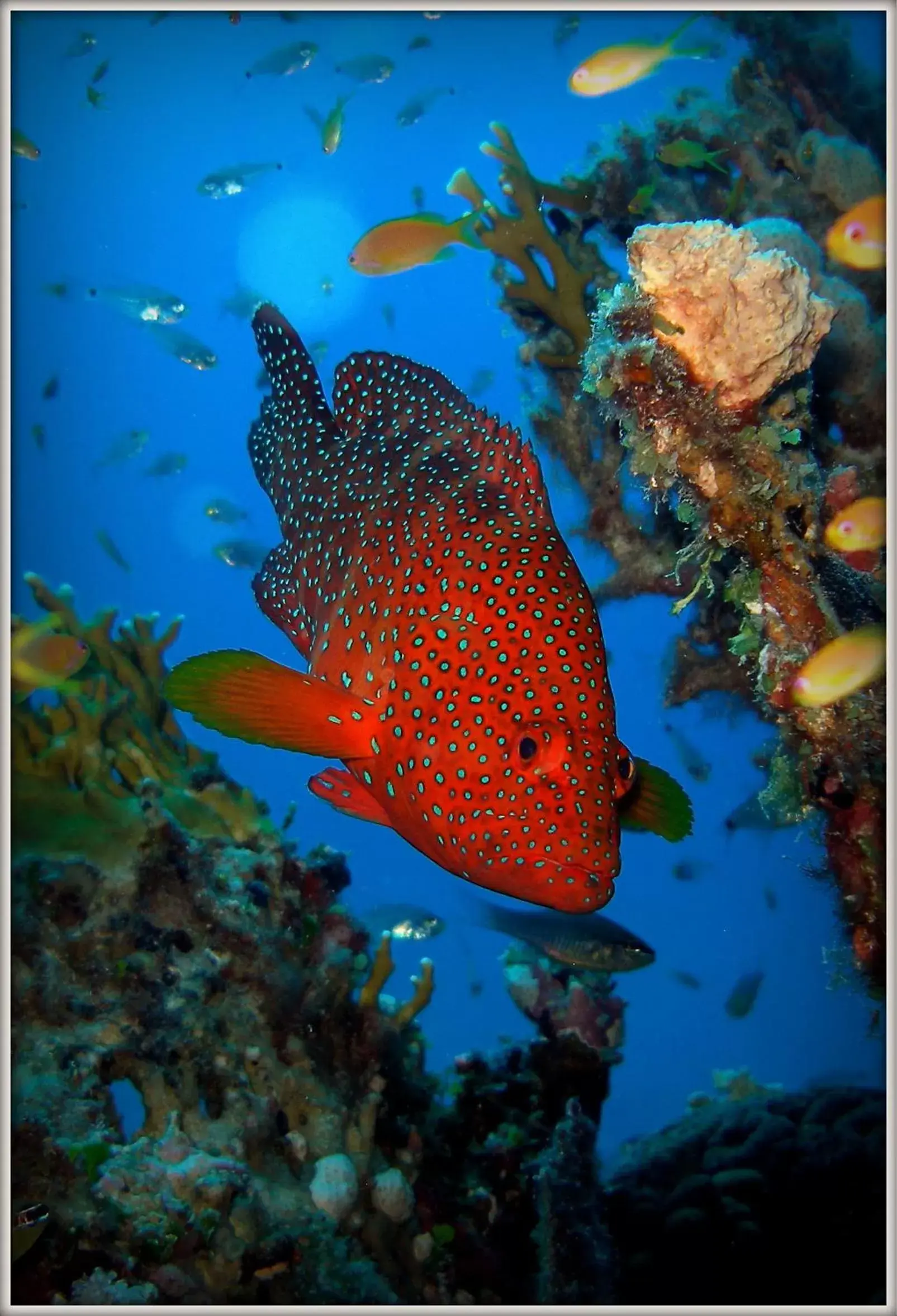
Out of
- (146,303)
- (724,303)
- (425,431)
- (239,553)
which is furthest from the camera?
(239,553)

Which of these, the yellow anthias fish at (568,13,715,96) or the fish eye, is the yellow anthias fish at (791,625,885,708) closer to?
the fish eye

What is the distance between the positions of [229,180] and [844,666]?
19.4 meters

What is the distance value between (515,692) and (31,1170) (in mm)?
3371

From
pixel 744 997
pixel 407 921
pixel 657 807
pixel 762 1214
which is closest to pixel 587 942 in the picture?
pixel 762 1214

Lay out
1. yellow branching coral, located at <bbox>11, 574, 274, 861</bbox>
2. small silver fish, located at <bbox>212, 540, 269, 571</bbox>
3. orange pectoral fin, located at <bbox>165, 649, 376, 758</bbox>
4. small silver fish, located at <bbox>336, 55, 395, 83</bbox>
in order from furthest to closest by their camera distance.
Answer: small silver fish, located at <bbox>212, 540, 269, 571</bbox> < small silver fish, located at <bbox>336, 55, 395, 83</bbox> < yellow branching coral, located at <bbox>11, 574, 274, 861</bbox> < orange pectoral fin, located at <bbox>165, 649, 376, 758</bbox>

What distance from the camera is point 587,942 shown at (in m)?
8.06

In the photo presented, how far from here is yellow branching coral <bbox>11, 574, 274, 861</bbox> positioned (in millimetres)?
4973

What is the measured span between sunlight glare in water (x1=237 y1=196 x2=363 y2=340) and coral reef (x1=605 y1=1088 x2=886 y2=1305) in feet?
194

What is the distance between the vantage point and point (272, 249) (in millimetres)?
58562

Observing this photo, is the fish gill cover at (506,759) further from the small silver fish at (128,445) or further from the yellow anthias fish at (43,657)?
the small silver fish at (128,445)

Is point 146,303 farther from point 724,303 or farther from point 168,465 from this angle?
point 724,303

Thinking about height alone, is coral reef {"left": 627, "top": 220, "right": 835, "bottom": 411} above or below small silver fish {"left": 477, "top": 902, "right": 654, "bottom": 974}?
above

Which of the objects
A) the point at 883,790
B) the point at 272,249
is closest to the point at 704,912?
the point at 272,249

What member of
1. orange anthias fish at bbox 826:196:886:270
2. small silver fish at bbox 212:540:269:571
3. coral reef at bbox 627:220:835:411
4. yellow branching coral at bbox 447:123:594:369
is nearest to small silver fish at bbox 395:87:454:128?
small silver fish at bbox 212:540:269:571
